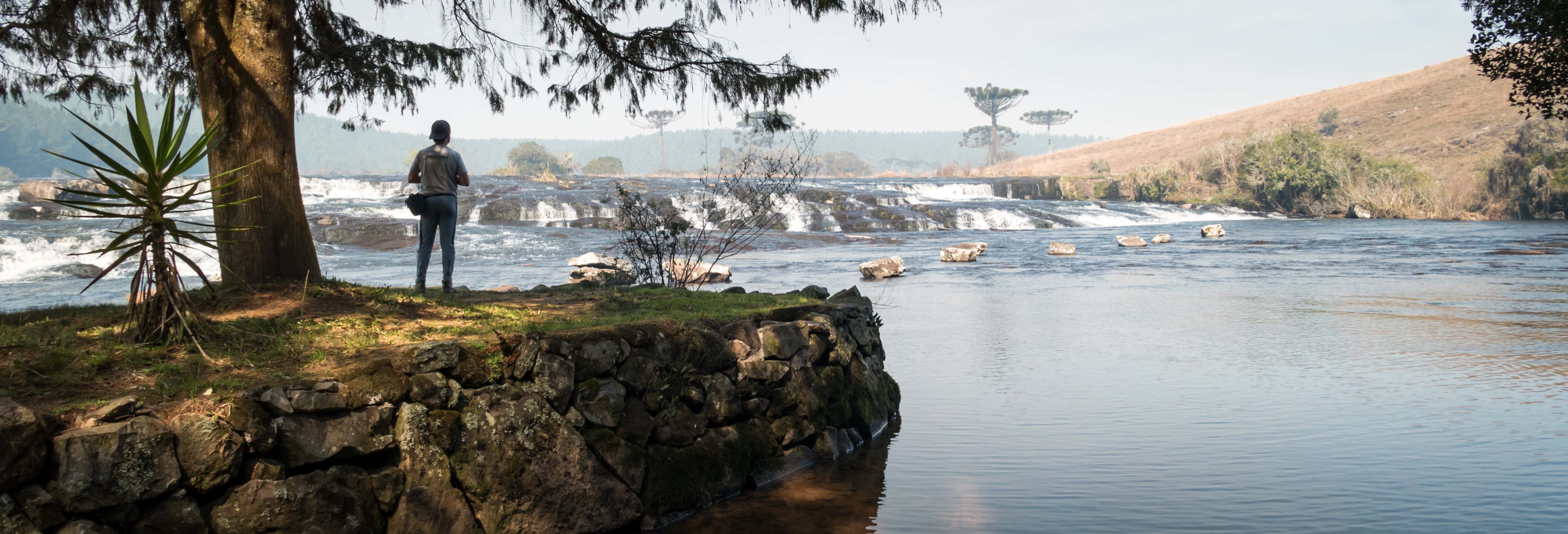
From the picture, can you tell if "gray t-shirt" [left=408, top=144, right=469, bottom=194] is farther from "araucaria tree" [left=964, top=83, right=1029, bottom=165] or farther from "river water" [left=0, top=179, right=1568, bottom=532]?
"araucaria tree" [left=964, top=83, right=1029, bottom=165]

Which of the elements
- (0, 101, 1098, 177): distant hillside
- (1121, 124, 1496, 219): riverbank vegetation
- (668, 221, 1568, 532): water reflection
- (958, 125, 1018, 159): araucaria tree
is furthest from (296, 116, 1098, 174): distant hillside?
(668, 221, 1568, 532): water reflection

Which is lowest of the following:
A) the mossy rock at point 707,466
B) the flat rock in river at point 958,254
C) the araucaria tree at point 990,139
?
the mossy rock at point 707,466

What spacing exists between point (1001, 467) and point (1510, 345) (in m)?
6.77

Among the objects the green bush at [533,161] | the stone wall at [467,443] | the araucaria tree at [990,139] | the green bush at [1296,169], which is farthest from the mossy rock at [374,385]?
the araucaria tree at [990,139]

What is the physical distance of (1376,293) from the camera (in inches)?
562

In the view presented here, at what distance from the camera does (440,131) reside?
7.67 meters

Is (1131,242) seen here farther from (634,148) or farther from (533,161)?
(634,148)

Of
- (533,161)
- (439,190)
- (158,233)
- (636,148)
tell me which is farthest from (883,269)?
(636,148)

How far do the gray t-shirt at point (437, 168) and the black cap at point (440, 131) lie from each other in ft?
0.23

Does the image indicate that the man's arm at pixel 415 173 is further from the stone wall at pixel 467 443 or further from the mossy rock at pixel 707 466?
the mossy rock at pixel 707 466

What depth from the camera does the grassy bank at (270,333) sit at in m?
3.74

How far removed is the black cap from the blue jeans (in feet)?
1.54

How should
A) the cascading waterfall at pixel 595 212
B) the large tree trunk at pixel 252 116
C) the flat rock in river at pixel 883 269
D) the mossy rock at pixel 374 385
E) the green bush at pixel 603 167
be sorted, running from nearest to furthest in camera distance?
1. the mossy rock at pixel 374 385
2. the large tree trunk at pixel 252 116
3. the flat rock in river at pixel 883 269
4. the cascading waterfall at pixel 595 212
5. the green bush at pixel 603 167

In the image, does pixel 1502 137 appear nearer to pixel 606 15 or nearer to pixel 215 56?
pixel 606 15
